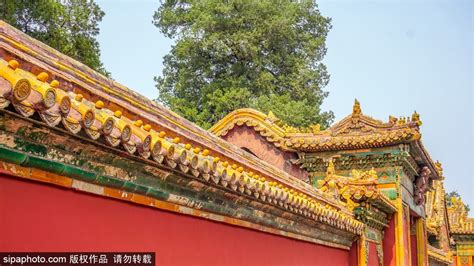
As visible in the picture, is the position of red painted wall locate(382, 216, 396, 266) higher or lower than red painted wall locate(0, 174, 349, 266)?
higher

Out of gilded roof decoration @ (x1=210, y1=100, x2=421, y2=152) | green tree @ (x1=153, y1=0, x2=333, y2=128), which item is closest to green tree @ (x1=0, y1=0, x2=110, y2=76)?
green tree @ (x1=153, y1=0, x2=333, y2=128)

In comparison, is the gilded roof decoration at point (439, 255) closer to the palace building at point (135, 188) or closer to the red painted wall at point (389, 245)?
the red painted wall at point (389, 245)

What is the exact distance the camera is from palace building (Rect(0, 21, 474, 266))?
10.4 feet

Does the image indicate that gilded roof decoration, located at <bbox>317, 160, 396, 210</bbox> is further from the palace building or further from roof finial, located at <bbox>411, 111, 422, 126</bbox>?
roof finial, located at <bbox>411, 111, 422, 126</bbox>

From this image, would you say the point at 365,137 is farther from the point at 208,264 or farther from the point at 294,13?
the point at 294,13

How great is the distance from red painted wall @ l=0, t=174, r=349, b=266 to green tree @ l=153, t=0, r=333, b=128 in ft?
59.4

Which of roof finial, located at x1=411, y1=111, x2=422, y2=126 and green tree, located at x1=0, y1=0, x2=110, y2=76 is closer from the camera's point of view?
roof finial, located at x1=411, y1=111, x2=422, y2=126

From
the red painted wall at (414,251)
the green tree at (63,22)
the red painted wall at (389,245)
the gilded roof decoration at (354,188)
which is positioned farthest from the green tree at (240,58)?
the gilded roof decoration at (354,188)

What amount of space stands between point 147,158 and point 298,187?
4316 mm

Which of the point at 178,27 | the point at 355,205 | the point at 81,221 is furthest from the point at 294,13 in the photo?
the point at 81,221

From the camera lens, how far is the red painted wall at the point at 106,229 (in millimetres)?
3207

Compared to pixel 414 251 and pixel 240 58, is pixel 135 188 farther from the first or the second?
pixel 240 58

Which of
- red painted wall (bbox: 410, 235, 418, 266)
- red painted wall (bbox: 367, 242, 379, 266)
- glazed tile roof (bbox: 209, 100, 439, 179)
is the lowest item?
red painted wall (bbox: 367, 242, 379, 266)

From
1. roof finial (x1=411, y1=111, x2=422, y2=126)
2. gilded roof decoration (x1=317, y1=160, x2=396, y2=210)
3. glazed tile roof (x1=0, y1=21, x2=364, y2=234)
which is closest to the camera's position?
glazed tile roof (x1=0, y1=21, x2=364, y2=234)
